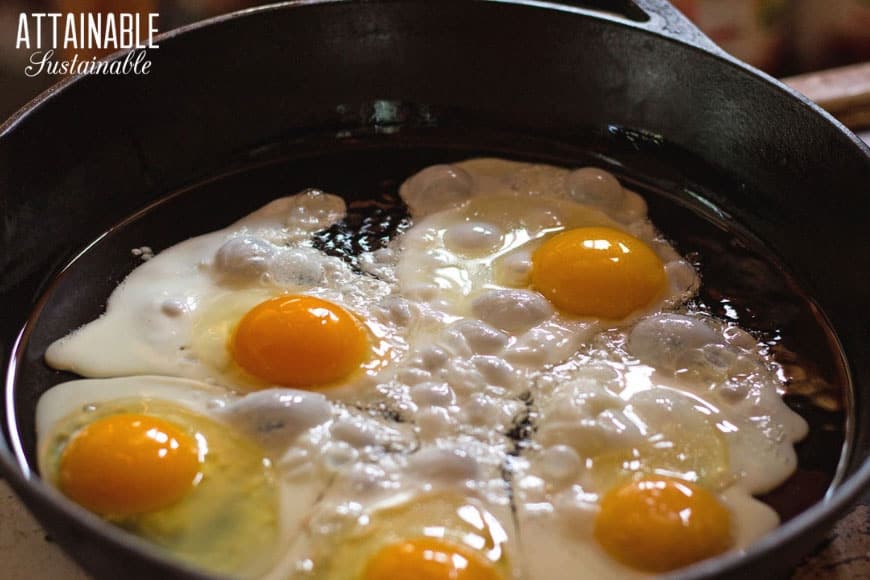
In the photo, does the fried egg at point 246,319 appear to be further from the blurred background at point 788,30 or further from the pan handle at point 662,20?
the blurred background at point 788,30

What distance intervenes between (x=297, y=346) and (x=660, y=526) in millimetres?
697

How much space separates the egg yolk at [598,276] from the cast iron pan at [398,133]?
0.35 meters

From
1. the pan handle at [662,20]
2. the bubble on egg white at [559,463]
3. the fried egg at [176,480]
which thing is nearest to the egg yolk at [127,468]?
the fried egg at [176,480]

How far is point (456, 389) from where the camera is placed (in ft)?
5.63

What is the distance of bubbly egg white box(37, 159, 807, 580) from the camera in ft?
4.95

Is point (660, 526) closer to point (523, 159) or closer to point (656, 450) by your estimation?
point (656, 450)

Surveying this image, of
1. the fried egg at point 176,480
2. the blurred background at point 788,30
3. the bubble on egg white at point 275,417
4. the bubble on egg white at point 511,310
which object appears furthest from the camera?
the blurred background at point 788,30

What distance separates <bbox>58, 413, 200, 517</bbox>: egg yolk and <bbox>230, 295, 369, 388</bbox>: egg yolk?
22 cm

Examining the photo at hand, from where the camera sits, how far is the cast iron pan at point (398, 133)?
1.98m

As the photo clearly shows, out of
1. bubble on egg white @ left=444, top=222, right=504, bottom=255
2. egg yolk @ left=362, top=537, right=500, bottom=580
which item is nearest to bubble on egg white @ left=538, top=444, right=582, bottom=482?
egg yolk @ left=362, top=537, right=500, bottom=580

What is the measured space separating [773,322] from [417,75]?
41.3 inches

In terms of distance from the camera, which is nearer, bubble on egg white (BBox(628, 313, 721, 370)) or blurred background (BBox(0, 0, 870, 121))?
bubble on egg white (BBox(628, 313, 721, 370))

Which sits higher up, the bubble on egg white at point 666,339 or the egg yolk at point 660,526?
the bubble on egg white at point 666,339

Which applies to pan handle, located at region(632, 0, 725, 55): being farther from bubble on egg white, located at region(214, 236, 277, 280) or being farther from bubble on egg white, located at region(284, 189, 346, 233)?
bubble on egg white, located at region(214, 236, 277, 280)
